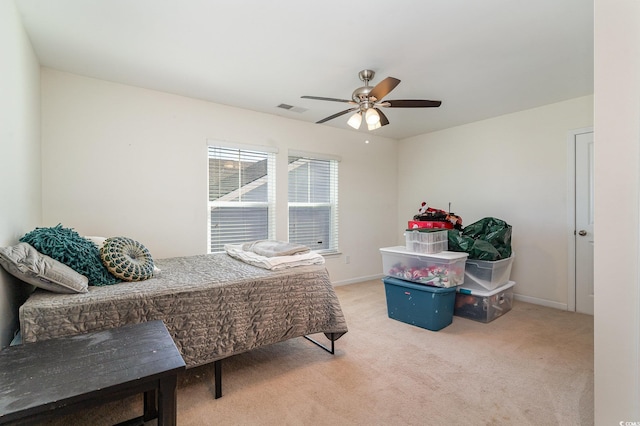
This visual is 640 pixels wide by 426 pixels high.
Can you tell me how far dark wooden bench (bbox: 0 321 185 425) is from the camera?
975mm

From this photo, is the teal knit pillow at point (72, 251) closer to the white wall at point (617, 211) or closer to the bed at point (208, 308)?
the bed at point (208, 308)

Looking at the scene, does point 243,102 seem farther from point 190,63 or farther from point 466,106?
point 466,106

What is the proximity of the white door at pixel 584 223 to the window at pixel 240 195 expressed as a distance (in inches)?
145

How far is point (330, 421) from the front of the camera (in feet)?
5.53

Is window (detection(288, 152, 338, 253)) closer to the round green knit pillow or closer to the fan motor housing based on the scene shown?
the fan motor housing

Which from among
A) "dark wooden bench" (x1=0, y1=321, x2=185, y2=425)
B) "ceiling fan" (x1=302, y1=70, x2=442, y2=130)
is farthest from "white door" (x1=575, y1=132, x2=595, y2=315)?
"dark wooden bench" (x1=0, y1=321, x2=185, y2=425)

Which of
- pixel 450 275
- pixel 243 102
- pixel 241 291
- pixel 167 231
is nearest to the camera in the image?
pixel 241 291

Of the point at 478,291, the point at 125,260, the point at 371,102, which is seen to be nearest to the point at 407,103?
the point at 371,102

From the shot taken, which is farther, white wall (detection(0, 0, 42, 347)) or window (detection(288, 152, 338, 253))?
window (detection(288, 152, 338, 253))

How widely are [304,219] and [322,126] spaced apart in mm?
1419

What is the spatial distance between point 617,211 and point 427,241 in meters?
1.90

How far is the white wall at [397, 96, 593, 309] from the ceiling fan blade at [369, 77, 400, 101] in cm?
255

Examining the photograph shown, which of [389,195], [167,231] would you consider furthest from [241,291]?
[389,195]

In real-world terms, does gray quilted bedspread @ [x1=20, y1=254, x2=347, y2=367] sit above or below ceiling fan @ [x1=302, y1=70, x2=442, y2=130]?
below
